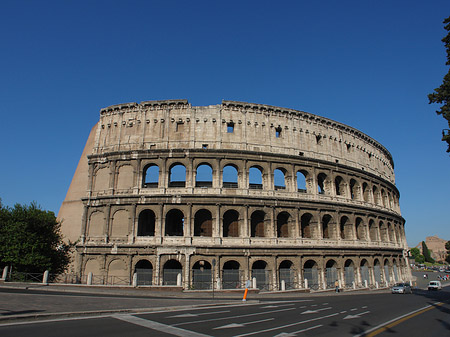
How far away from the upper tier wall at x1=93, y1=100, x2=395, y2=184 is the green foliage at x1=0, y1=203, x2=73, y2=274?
9078 millimetres

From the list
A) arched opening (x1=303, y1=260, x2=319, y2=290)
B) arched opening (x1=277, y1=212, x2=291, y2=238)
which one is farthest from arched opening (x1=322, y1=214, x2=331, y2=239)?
arched opening (x1=277, y1=212, x2=291, y2=238)

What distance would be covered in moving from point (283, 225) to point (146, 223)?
14.7 m

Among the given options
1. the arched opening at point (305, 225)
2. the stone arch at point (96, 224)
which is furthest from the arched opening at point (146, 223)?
the arched opening at point (305, 225)

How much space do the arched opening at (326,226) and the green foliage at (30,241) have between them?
90.1 ft

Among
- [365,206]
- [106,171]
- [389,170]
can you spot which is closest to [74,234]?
[106,171]

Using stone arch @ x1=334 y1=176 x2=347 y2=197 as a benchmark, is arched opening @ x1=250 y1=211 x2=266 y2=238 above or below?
below

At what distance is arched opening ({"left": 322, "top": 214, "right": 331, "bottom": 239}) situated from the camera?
33.7m

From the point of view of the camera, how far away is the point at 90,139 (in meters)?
37.0

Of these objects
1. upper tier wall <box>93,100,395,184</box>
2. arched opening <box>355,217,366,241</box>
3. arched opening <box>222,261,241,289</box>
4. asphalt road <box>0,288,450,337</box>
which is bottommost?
asphalt road <box>0,288,450,337</box>

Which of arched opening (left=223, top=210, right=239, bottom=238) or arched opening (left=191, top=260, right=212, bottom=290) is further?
arched opening (left=223, top=210, right=239, bottom=238)

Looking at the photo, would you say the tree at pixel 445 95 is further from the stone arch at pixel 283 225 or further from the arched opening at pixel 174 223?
the arched opening at pixel 174 223

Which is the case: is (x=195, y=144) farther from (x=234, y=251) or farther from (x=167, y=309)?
(x=167, y=309)

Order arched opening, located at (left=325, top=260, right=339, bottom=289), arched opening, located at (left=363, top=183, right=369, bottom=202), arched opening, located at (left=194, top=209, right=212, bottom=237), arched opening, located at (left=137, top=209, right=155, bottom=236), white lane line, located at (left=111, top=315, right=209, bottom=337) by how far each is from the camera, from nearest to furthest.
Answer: white lane line, located at (left=111, top=315, right=209, bottom=337), arched opening, located at (left=194, top=209, right=212, bottom=237), arched opening, located at (left=137, top=209, right=155, bottom=236), arched opening, located at (left=325, top=260, right=339, bottom=289), arched opening, located at (left=363, top=183, right=369, bottom=202)

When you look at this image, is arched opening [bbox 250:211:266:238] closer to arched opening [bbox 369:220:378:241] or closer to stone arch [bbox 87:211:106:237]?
stone arch [bbox 87:211:106:237]
